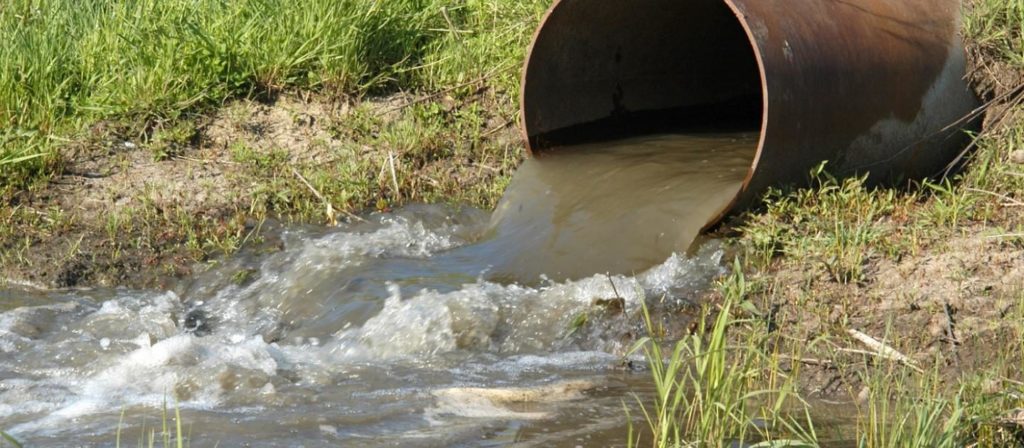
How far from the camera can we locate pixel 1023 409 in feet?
11.0

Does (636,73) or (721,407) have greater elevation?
(636,73)

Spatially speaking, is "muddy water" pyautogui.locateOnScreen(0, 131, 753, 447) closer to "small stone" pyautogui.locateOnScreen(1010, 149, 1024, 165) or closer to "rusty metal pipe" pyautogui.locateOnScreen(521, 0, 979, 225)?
"rusty metal pipe" pyautogui.locateOnScreen(521, 0, 979, 225)

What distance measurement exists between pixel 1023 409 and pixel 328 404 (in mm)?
2014

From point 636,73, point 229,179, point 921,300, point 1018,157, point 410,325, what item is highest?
point 636,73

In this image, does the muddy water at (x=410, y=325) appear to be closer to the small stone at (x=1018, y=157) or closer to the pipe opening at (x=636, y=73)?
the pipe opening at (x=636, y=73)

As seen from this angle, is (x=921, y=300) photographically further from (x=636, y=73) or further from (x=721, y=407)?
(x=636, y=73)

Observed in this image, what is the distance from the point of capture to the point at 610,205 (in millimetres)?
5680

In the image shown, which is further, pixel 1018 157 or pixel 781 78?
pixel 1018 157

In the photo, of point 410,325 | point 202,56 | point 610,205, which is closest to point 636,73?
point 610,205

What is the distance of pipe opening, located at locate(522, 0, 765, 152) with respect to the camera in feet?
20.6

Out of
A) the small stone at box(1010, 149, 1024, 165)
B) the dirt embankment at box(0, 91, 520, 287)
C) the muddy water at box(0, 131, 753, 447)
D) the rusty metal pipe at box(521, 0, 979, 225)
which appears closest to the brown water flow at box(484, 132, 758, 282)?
the muddy water at box(0, 131, 753, 447)

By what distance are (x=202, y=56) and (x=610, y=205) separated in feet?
8.11

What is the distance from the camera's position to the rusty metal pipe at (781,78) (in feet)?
17.1

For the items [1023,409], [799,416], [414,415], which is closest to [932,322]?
[799,416]
